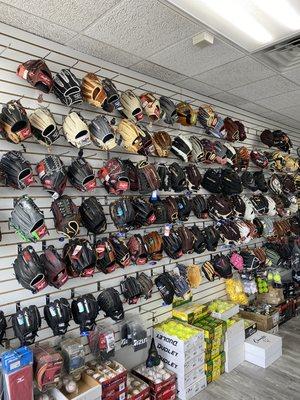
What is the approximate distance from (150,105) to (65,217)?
5.47 ft

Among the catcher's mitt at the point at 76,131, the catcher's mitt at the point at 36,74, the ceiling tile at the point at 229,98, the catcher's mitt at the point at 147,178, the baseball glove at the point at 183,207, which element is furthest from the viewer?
the ceiling tile at the point at 229,98

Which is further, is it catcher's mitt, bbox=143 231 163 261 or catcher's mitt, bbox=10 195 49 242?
catcher's mitt, bbox=143 231 163 261

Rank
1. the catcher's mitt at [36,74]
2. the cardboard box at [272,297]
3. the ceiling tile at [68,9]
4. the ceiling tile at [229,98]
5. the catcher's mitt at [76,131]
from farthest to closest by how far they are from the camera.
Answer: the cardboard box at [272,297], the ceiling tile at [229,98], the catcher's mitt at [76,131], the catcher's mitt at [36,74], the ceiling tile at [68,9]

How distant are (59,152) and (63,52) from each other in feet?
3.25

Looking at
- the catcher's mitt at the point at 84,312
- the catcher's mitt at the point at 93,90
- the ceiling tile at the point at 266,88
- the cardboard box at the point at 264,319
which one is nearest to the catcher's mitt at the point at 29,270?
the catcher's mitt at the point at 84,312

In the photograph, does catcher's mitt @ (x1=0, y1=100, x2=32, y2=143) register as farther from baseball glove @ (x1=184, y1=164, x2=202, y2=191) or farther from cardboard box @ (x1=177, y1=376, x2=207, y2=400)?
cardboard box @ (x1=177, y1=376, x2=207, y2=400)

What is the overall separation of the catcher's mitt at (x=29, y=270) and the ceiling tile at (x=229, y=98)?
351cm

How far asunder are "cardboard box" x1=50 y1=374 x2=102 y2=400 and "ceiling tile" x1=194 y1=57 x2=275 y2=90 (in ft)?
11.7

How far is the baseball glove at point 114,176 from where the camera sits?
3.12 m

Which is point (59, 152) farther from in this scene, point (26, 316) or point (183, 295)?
point (183, 295)

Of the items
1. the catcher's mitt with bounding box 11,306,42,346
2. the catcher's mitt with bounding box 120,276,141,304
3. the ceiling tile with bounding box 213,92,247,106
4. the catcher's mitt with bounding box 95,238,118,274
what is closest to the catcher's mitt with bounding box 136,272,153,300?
the catcher's mitt with bounding box 120,276,141,304

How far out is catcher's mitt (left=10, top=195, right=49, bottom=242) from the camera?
2488mm

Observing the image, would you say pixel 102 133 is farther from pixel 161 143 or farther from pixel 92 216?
pixel 161 143

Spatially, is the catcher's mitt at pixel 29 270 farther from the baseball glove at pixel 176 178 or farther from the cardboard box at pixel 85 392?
the baseball glove at pixel 176 178
